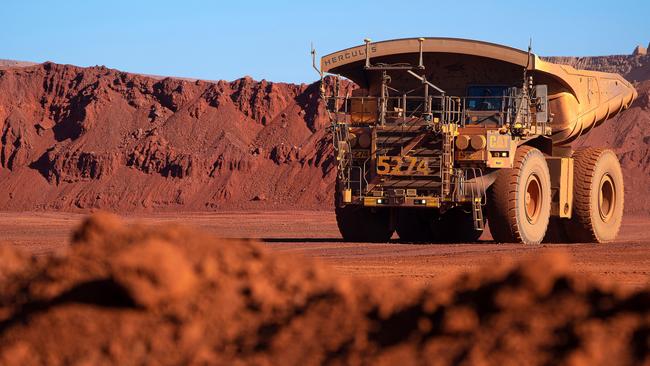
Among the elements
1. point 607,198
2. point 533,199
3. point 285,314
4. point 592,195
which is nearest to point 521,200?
Answer: point 533,199

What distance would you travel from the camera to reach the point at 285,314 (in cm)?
509

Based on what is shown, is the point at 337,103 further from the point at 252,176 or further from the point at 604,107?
the point at 252,176

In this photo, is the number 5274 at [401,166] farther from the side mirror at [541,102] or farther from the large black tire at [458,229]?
the large black tire at [458,229]

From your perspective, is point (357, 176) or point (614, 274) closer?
point (614, 274)

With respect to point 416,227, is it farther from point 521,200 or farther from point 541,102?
point 541,102

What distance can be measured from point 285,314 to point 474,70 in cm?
1516

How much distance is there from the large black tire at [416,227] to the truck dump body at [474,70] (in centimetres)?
332

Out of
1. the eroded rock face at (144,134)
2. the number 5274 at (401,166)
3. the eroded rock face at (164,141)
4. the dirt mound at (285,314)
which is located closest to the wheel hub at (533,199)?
the number 5274 at (401,166)

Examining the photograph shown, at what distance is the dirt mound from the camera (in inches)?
180

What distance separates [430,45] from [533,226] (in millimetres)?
3733

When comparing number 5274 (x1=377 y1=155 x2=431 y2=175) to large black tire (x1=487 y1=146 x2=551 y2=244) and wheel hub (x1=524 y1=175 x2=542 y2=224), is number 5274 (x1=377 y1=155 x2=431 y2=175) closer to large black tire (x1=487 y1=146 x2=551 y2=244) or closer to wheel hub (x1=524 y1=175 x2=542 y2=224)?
large black tire (x1=487 y1=146 x2=551 y2=244)

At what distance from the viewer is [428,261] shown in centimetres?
1582

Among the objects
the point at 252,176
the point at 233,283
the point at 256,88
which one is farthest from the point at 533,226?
the point at 256,88

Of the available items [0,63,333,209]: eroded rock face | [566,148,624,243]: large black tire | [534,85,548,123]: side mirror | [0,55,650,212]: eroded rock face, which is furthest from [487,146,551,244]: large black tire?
[0,63,333,209]: eroded rock face
